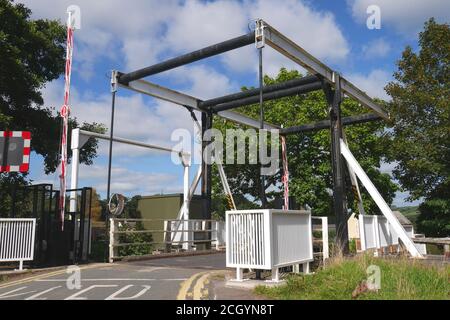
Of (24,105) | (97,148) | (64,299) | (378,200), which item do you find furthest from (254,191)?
(64,299)

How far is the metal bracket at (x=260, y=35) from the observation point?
9.82 meters

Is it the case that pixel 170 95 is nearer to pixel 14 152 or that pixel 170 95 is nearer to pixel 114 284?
→ pixel 14 152

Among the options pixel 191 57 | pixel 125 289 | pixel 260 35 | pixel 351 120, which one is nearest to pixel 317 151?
pixel 351 120

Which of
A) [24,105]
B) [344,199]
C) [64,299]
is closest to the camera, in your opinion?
[64,299]

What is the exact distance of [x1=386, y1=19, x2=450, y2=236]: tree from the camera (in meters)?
21.6

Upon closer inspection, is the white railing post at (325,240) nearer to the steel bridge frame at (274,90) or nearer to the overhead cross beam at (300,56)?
the steel bridge frame at (274,90)

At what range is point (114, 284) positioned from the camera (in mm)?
8148

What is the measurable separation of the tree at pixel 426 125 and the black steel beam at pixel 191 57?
14.5 meters

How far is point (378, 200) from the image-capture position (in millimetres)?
12547

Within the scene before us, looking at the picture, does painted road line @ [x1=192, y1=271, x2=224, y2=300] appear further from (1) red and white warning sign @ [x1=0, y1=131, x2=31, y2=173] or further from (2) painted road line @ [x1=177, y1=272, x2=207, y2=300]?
(1) red and white warning sign @ [x1=0, y1=131, x2=31, y2=173]

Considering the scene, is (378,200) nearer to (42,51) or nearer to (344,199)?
(344,199)

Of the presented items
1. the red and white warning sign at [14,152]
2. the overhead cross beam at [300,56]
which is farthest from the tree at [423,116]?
the red and white warning sign at [14,152]
